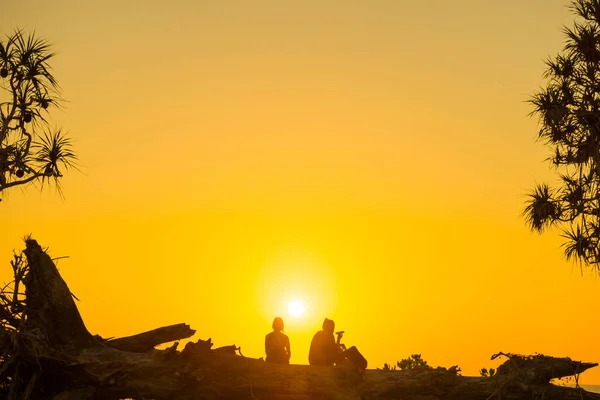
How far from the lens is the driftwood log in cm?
1841

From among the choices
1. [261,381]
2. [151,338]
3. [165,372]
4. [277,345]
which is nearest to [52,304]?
[151,338]

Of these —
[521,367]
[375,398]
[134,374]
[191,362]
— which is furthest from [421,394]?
[134,374]

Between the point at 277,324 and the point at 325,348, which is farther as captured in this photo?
the point at 277,324

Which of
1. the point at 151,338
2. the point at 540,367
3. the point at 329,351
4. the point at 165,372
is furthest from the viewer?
the point at 329,351

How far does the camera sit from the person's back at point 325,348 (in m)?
21.6

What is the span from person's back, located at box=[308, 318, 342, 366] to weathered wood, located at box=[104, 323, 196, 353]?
3.64 metres

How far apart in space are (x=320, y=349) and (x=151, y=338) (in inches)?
187

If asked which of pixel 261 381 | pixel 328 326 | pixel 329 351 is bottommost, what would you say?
pixel 261 381

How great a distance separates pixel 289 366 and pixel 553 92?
55.2 feet

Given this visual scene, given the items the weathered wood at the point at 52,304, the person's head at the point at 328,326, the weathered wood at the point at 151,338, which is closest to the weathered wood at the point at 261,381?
the weathered wood at the point at 52,304

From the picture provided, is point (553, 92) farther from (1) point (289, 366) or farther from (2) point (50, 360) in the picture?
(2) point (50, 360)

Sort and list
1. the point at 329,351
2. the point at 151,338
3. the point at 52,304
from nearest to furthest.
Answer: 1. the point at 52,304
2. the point at 151,338
3. the point at 329,351

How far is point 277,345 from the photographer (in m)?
22.1

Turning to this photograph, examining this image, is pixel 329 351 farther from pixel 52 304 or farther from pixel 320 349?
pixel 52 304
